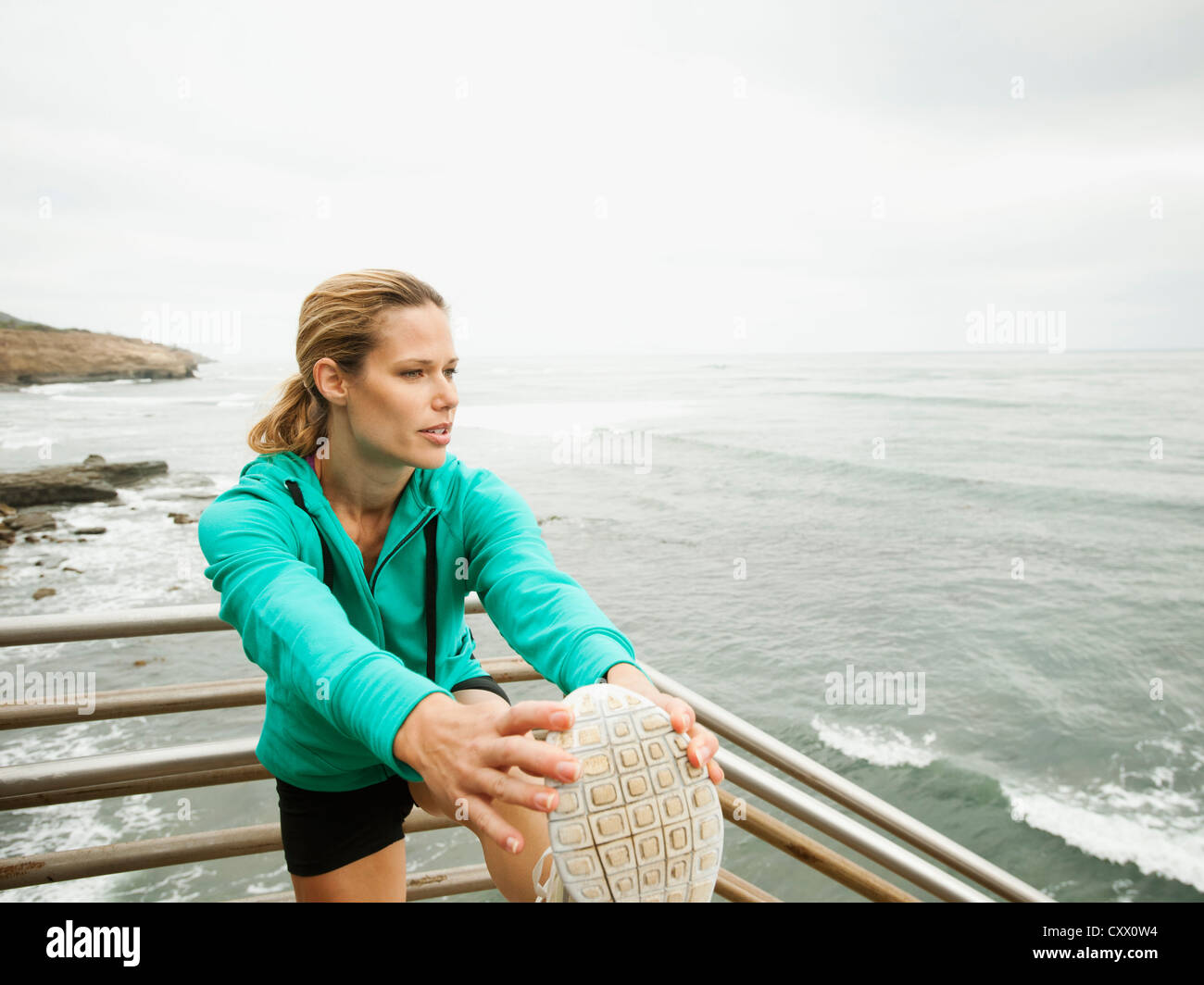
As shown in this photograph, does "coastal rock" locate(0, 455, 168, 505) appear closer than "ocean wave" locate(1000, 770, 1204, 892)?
No

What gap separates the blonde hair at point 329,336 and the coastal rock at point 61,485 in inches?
566

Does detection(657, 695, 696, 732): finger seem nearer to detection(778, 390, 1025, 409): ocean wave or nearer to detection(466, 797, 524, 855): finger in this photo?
detection(466, 797, 524, 855): finger

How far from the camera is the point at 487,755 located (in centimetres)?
82

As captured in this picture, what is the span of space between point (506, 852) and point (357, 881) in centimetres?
40

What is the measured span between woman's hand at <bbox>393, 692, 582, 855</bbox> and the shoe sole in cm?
4

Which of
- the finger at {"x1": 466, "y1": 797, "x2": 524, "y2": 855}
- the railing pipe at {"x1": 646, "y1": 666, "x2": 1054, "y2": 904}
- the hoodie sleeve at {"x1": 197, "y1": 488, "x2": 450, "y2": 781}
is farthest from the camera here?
the railing pipe at {"x1": 646, "y1": 666, "x2": 1054, "y2": 904}

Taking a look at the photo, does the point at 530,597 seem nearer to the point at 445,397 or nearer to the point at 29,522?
the point at 445,397

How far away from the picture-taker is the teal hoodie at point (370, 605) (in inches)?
39.4

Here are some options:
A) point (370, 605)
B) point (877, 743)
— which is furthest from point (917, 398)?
point (370, 605)

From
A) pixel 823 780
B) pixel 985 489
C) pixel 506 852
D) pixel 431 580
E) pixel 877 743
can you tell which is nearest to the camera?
pixel 506 852

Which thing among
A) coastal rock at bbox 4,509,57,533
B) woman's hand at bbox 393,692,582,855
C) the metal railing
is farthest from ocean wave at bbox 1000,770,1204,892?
coastal rock at bbox 4,509,57,533

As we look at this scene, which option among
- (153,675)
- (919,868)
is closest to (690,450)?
(153,675)

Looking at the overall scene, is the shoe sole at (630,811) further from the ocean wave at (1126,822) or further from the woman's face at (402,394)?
the ocean wave at (1126,822)

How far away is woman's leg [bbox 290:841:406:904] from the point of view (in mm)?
1492
